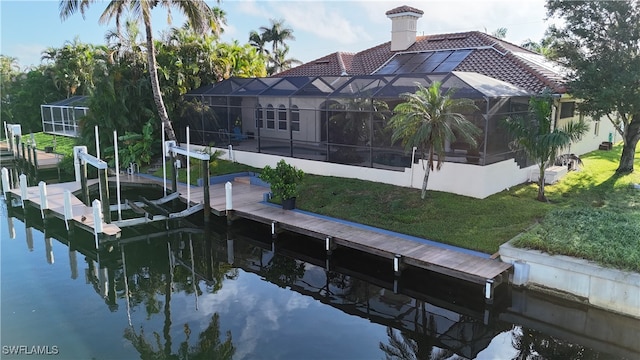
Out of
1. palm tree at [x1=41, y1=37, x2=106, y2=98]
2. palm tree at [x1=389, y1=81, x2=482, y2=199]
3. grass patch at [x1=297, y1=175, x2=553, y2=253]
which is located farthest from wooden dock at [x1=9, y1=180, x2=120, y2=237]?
palm tree at [x1=41, y1=37, x2=106, y2=98]

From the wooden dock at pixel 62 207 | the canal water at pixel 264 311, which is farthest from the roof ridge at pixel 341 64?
the wooden dock at pixel 62 207

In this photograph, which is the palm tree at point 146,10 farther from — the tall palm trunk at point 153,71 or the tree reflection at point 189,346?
the tree reflection at point 189,346

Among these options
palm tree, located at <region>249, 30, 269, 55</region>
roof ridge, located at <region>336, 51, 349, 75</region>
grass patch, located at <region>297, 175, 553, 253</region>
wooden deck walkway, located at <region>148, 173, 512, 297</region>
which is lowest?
wooden deck walkway, located at <region>148, 173, 512, 297</region>

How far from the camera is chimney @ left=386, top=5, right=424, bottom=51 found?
914 inches

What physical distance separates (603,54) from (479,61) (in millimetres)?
4722

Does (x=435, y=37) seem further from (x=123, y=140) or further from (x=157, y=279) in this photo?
(x=157, y=279)

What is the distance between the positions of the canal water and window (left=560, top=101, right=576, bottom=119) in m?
11.1

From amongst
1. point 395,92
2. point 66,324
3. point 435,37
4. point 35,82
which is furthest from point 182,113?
point 35,82

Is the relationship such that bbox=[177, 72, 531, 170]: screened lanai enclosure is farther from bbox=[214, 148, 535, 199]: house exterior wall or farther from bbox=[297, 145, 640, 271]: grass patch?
bbox=[297, 145, 640, 271]: grass patch

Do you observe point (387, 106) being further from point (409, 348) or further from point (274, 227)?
point (409, 348)

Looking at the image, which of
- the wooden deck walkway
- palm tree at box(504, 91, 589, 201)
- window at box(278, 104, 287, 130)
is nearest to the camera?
the wooden deck walkway

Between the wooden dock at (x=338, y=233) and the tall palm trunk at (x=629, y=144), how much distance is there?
1019cm

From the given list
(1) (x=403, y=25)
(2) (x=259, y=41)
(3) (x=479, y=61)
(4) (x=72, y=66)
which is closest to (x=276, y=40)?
(2) (x=259, y=41)

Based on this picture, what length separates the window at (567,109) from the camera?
18470 millimetres
